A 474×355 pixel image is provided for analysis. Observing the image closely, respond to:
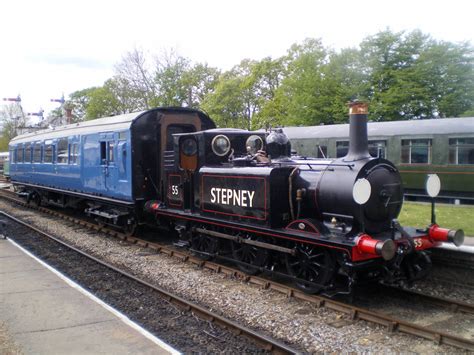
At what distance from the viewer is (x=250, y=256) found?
8.18 metres

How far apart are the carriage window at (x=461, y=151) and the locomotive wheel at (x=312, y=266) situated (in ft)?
37.4

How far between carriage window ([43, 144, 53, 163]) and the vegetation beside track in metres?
11.7

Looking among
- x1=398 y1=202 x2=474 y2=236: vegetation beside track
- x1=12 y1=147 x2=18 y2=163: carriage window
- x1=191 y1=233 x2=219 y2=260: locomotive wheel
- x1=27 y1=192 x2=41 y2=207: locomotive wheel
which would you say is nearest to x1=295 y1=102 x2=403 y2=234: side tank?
x1=191 y1=233 x2=219 y2=260: locomotive wheel

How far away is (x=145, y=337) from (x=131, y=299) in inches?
72.3

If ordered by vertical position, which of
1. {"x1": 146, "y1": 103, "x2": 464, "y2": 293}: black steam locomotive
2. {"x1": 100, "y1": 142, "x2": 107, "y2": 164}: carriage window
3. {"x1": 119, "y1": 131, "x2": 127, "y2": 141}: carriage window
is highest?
{"x1": 119, "y1": 131, "x2": 127, "y2": 141}: carriage window

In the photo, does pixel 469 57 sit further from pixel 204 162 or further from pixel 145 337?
pixel 145 337

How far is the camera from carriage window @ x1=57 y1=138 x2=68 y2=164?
49.0 feet

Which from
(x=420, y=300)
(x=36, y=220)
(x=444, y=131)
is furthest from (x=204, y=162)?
(x=444, y=131)

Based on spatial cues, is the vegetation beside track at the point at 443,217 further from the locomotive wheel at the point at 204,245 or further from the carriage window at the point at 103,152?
the carriage window at the point at 103,152

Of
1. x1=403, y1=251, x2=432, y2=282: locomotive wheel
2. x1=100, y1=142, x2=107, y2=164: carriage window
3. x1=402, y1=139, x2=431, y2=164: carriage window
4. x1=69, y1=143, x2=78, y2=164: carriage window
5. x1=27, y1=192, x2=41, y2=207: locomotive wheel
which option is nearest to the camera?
x1=403, y1=251, x2=432, y2=282: locomotive wheel

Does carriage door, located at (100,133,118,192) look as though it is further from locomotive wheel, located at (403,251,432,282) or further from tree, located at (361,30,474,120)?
tree, located at (361,30,474,120)

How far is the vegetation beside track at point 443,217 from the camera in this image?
420 inches

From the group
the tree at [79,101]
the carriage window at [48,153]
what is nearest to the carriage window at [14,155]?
the carriage window at [48,153]

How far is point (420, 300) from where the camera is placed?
6.68m
